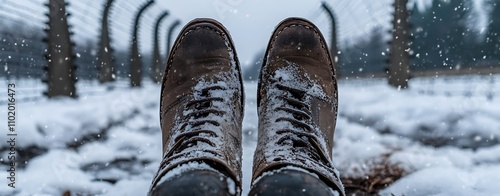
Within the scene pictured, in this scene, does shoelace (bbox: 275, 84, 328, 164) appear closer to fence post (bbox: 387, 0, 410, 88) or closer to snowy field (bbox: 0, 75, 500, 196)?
snowy field (bbox: 0, 75, 500, 196)

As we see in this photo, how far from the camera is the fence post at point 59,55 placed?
4.45 meters

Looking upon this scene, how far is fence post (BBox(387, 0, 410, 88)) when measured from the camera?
5.01 m

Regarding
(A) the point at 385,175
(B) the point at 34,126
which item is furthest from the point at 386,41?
(B) the point at 34,126

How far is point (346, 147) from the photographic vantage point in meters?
2.76

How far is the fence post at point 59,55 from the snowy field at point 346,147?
0.17m

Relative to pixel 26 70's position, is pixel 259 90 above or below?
below

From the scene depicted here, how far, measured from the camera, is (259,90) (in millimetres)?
2170

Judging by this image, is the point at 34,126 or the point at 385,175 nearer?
the point at 385,175

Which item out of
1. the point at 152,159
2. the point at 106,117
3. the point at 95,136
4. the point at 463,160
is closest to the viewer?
the point at 463,160

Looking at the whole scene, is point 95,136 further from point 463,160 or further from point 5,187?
point 463,160

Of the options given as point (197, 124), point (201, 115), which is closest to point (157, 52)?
point (201, 115)

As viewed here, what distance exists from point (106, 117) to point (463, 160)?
3426 millimetres

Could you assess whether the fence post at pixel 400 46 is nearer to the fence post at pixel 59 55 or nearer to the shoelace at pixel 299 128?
the shoelace at pixel 299 128

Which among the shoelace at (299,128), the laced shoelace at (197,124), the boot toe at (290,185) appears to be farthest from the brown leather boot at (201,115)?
the shoelace at (299,128)
